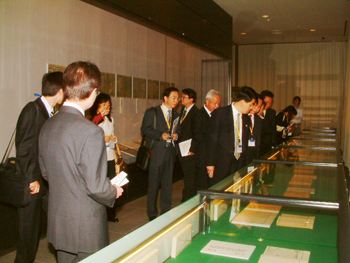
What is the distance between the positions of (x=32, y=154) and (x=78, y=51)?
2.50m

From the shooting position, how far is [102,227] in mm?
1965

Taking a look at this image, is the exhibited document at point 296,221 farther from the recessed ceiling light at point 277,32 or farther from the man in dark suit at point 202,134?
the recessed ceiling light at point 277,32

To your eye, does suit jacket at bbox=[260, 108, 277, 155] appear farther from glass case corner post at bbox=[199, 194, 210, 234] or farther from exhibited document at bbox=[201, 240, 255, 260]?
exhibited document at bbox=[201, 240, 255, 260]

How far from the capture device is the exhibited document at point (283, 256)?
156 centimetres

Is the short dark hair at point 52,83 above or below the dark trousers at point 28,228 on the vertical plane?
above

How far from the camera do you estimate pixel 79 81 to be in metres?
1.90

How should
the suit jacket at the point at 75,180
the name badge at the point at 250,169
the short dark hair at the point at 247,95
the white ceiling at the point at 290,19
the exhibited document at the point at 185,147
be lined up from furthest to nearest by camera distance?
the white ceiling at the point at 290,19, the exhibited document at the point at 185,147, the short dark hair at the point at 247,95, the name badge at the point at 250,169, the suit jacket at the point at 75,180

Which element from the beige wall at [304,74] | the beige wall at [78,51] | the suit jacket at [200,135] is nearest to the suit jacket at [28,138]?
the beige wall at [78,51]

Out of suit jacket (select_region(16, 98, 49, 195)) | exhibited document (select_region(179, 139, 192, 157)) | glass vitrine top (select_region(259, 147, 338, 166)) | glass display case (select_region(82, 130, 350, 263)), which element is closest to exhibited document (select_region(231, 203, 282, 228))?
glass display case (select_region(82, 130, 350, 263))

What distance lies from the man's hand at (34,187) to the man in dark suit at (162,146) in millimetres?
1828

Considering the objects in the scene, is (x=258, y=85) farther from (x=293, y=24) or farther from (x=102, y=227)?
(x=102, y=227)

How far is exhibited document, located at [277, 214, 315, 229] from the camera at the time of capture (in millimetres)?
2009

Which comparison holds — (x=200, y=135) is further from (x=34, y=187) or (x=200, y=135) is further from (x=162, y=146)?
(x=34, y=187)

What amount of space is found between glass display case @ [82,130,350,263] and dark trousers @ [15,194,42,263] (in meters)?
1.75
